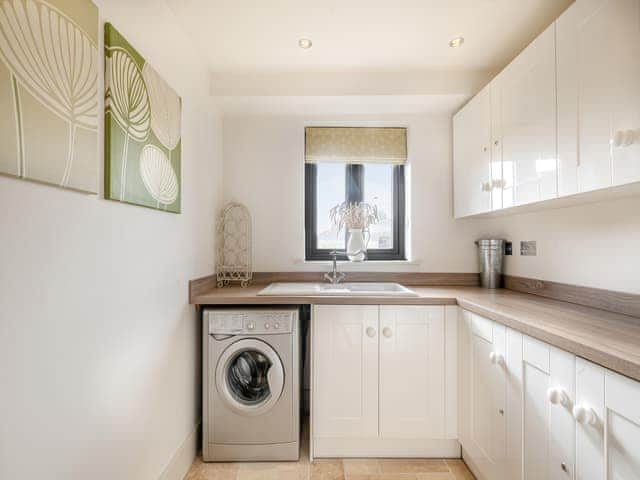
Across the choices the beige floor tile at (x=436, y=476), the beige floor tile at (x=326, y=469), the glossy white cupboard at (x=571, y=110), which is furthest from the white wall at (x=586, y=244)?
the beige floor tile at (x=326, y=469)

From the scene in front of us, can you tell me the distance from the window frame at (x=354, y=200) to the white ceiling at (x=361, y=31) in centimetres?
80

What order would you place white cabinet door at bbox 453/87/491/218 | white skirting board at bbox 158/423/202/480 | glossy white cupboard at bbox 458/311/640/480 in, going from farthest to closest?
white cabinet door at bbox 453/87/491/218 → white skirting board at bbox 158/423/202/480 → glossy white cupboard at bbox 458/311/640/480

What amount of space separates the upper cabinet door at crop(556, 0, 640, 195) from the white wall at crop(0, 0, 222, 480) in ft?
5.80

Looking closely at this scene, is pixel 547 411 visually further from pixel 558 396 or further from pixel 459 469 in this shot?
pixel 459 469

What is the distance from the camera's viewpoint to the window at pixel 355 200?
270cm

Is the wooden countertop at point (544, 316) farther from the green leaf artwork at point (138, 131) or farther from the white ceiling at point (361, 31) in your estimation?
the white ceiling at point (361, 31)

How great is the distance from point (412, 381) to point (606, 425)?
1.05 m

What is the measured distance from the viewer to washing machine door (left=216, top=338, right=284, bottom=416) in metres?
1.86

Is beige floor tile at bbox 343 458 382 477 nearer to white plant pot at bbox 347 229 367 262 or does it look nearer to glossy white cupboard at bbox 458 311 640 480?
glossy white cupboard at bbox 458 311 640 480

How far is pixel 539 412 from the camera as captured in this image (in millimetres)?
1199

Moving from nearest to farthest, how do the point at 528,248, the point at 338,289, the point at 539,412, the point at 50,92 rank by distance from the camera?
the point at 50,92, the point at 539,412, the point at 528,248, the point at 338,289

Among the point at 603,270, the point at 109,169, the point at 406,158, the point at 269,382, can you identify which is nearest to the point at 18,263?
the point at 109,169

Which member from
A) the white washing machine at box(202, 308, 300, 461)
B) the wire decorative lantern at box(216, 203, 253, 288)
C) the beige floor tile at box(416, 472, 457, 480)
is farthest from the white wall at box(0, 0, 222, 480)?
the beige floor tile at box(416, 472, 457, 480)

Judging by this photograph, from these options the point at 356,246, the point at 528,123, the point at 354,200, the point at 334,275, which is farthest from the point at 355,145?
the point at 528,123
